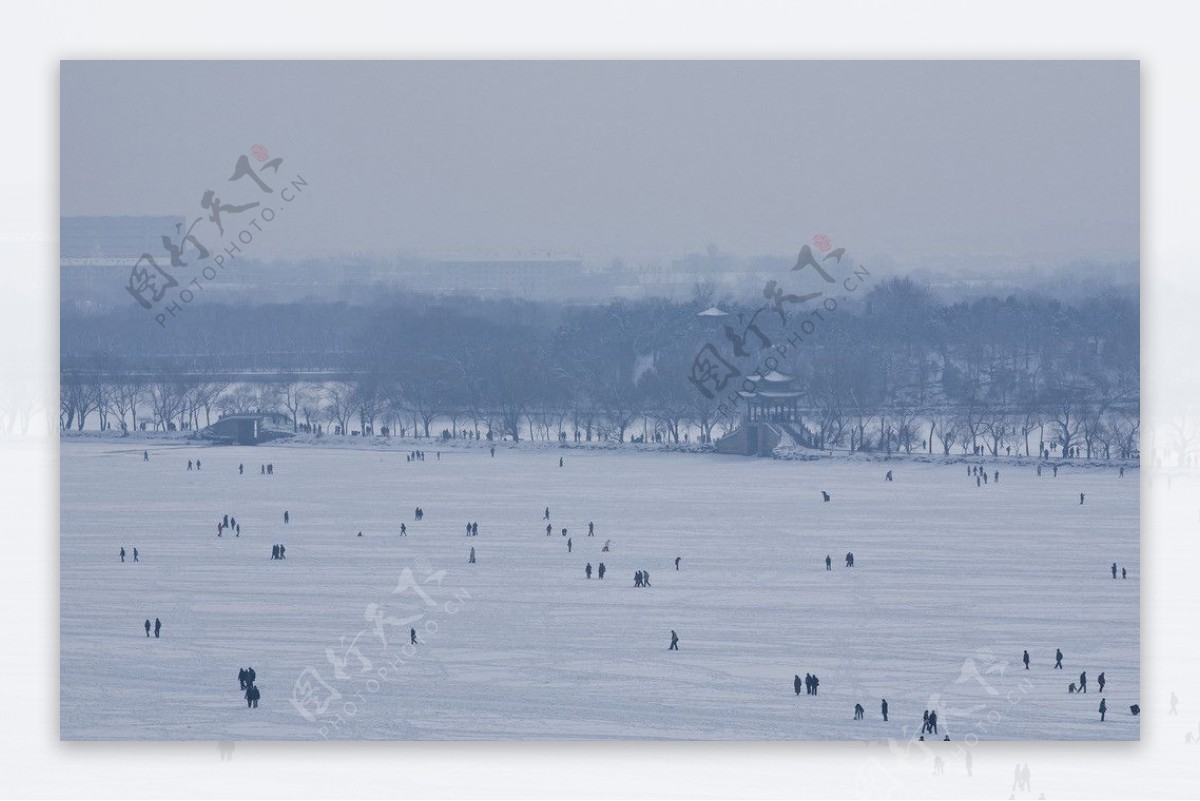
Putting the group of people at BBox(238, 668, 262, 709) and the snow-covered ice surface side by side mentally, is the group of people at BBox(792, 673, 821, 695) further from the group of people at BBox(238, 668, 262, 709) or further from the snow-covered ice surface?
the group of people at BBox(238, 668, 262, 709)

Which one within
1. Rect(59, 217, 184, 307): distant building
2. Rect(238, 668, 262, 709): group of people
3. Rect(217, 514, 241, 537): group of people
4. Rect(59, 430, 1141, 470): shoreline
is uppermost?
Rect(59, 217, 184, 307): distant building

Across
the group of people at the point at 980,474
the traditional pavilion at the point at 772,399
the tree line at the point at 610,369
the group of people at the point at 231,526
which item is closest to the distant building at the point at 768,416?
the traditional pavilion at the point at 772,399

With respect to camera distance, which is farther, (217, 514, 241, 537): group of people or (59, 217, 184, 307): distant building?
(217, 514, 241, 537): group of people

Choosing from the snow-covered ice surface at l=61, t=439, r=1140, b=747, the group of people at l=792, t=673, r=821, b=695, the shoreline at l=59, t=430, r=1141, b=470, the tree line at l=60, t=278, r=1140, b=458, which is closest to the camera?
the snow-covered ice surface at l=61, t=439, r=1140, b=747

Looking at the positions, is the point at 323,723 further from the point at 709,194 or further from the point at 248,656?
the point at 709,194

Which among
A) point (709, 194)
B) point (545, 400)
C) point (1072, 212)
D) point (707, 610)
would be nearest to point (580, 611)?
point (707, 610)

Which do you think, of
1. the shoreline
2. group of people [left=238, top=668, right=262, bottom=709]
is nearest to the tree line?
the shoreline
